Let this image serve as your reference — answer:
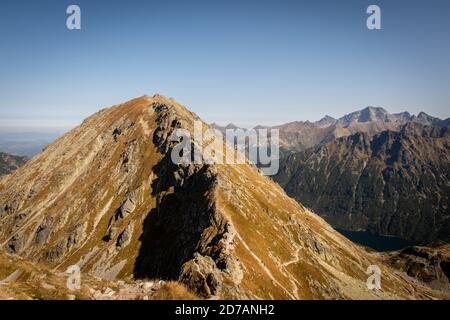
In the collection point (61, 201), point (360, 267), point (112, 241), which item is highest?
point (61, 201)

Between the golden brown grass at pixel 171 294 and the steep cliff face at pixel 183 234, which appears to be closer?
the golden brown grass at pixel 171 294

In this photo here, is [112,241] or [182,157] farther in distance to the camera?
[182,157]

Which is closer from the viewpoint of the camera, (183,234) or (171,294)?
(171,294)

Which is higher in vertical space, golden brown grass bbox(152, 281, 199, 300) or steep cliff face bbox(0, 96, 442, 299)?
golden brown grass bbox(152, 281, 199, 300)

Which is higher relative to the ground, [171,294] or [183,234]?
[171,294]

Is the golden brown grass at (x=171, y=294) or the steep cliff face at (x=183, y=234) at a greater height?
the golden brown grass at (x=171, y=294)

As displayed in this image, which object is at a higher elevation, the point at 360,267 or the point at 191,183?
the point at 191,183

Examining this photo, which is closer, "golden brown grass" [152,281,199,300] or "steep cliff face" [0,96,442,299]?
"golden brown grass" [152,281,199,300]
